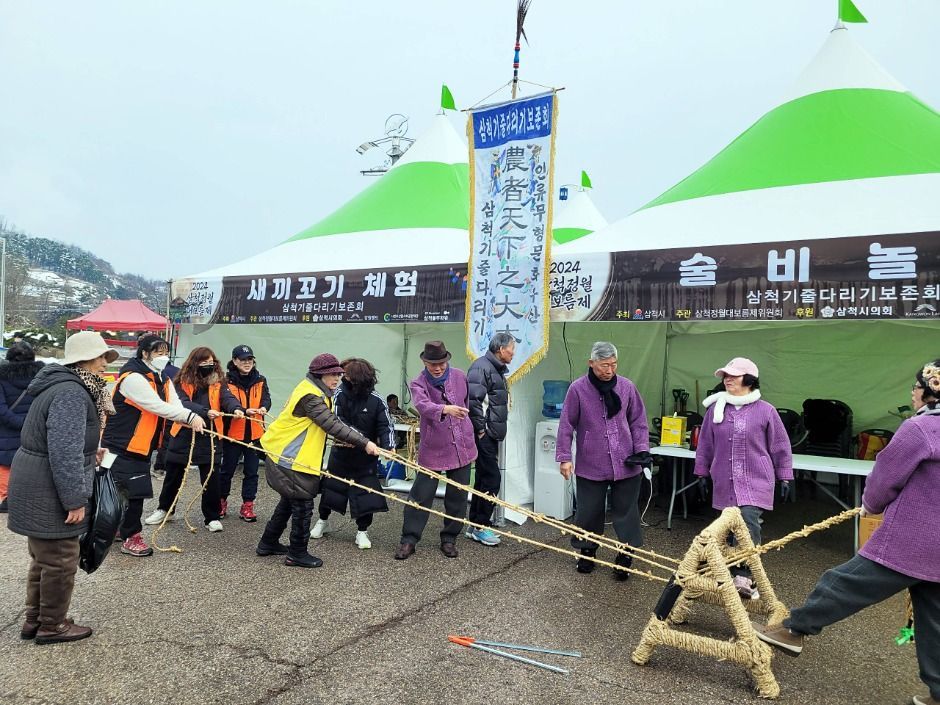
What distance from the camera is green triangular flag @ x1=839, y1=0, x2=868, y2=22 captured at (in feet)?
20.7

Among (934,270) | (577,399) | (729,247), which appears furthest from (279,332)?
(934,270)

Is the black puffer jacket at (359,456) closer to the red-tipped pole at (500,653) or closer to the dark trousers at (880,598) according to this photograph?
the red-tipped pole at (500,653)

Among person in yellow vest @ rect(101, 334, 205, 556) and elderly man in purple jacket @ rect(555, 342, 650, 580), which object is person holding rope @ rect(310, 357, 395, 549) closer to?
person in yellow vest @ rect(101, 334, 205, 556)

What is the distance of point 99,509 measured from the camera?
9.79 feet

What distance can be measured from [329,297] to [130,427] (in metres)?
2.59

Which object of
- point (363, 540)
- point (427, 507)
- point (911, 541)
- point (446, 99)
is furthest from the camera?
point (446, 99)

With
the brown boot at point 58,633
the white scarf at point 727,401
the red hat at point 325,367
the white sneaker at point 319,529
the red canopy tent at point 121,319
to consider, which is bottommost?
the white sneaker at point 319,529

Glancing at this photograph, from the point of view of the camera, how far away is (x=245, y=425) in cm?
523

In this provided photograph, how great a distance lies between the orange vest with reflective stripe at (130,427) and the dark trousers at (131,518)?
1.18 ft

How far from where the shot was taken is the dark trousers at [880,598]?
7.77 feet

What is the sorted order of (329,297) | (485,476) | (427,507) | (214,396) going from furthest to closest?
(329,297), (214,396), (485,476), (427,507)

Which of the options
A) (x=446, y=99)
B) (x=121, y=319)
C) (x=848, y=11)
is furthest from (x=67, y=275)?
(x=848, y=11)

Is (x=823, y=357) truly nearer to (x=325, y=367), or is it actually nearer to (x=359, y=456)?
(x=359, y=456)

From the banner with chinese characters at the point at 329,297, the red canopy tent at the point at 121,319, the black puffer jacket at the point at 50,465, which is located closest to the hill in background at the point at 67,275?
the red canopy tent at the point at 121,319
